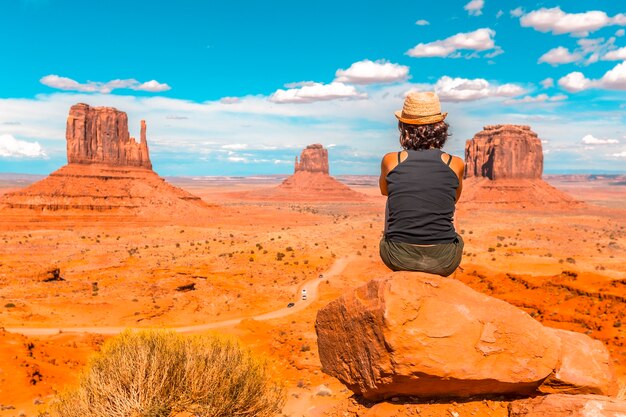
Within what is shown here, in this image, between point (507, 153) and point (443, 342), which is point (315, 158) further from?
point (443, 342)

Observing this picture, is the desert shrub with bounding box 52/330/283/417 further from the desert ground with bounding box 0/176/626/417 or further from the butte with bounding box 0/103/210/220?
the butte with bounding box 0/103/210/220

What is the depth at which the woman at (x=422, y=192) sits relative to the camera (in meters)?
4.24

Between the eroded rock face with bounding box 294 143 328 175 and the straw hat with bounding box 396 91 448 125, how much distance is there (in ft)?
537

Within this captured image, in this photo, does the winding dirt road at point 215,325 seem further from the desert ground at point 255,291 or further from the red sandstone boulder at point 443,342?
the red sandstone boulder at point 443,342

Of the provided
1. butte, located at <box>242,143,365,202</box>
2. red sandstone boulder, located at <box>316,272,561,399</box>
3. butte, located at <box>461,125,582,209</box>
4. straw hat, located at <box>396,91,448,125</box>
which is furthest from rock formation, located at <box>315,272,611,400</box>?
butte, located at <box>242,143,365,202</box>

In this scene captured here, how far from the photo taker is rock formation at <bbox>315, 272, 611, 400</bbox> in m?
4.14

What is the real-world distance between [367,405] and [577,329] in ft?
41.7

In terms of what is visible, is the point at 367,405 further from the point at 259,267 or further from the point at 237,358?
the point at 259,267

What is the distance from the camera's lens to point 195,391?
8.95 meters

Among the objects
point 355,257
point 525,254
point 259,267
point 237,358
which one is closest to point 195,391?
point 237,358

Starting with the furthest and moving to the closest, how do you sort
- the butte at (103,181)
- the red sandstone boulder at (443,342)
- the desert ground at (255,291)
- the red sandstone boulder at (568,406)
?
the butte at (103,181)
the desert ground at (255,291)
the red sandstone boulder at (443,342)
the red sandstone boulder at (568,406)

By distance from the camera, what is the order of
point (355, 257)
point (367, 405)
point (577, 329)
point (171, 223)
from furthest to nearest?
1. point (171, 223)
2. point (355, 257)
3. point (577, 329)
4. point (367, 405)

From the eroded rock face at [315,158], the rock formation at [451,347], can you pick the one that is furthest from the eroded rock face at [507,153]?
the rock formation at [451,347]

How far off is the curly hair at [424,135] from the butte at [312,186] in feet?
463
